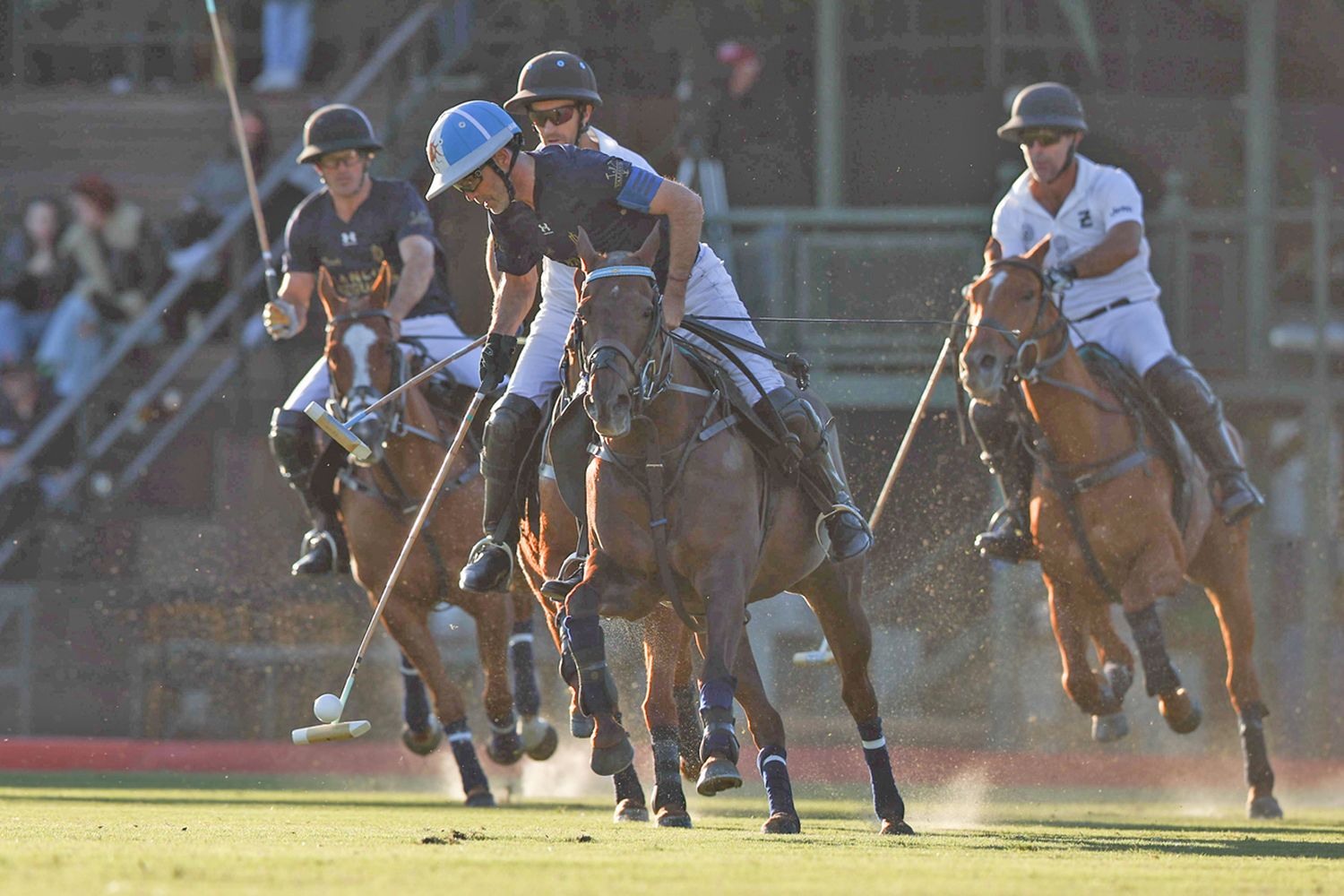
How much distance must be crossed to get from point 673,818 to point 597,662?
3.45ft

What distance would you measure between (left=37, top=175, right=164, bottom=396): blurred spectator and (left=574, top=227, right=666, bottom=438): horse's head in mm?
9922

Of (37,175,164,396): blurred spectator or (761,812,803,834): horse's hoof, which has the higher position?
(37,175,164,396): blurred spectator

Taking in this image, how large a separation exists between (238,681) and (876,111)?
20.0ft

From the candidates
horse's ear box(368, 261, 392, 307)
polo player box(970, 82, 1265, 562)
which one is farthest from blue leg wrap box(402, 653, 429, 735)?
polo player box(970, 82, 1265, 562)

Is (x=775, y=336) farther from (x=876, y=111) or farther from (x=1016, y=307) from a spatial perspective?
(x=1016, y=307)

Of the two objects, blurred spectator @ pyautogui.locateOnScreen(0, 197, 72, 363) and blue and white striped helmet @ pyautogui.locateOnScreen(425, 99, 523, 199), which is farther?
blurred spectator @ pyautogui.locateOnScreen(0, 197, 72, 363)

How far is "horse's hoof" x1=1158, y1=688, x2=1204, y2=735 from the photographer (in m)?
11.2

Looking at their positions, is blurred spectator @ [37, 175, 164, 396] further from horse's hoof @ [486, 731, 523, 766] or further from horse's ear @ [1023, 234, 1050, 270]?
horse's ear @ [1023, 234, 1050, 270]

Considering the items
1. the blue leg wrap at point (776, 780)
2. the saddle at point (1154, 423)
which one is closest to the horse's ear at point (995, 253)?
the saddle at point (1154, 423)

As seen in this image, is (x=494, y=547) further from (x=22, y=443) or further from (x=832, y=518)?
(x=22, y=443)

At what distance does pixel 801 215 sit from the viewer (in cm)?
1608

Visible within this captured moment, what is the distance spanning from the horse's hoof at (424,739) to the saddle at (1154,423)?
11.0 feet

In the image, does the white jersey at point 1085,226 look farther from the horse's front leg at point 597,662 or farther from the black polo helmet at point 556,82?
the horse's front leg at point 597,662

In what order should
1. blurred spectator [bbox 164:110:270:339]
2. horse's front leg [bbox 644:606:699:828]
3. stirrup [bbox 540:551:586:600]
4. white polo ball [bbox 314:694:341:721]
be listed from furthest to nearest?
1. blurred spectator [bbox 164:110:270:339]
2. horse's front leg [bbox 644:606:699:828]
3. white polo ball [bbox 314:694:341:721]
4. stirrup [bbox 540:551:586:600]
